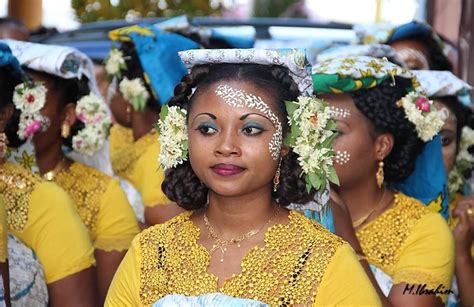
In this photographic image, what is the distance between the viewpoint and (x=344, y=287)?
2.97m

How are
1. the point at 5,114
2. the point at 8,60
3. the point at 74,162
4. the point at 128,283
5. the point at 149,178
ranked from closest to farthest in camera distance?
the point at 128,283 < the point at 8,60 < the point at 5,114 < the point at 74,162 < the point at 149,178

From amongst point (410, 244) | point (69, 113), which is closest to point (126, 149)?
point (69, 113)

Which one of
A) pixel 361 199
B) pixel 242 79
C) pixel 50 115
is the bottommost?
pixel 361 199

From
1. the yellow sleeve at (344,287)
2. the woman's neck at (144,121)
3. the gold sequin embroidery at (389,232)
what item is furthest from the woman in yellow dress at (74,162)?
the yellow sleeve at (344,287)

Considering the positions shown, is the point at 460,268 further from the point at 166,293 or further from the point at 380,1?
the point at 380,1

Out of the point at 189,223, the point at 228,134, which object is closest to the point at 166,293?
the point at 189,223

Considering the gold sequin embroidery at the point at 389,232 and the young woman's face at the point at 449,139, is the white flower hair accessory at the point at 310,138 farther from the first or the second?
the young woman's face at the point at 449,139

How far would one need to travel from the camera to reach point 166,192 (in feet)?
11.2

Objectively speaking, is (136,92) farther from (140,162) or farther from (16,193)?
(16,193)

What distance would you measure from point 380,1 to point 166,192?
11781 mm

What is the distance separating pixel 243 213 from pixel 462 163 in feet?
7.96

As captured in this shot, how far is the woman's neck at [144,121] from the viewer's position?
18.8 feet

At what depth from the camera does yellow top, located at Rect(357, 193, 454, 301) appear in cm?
394

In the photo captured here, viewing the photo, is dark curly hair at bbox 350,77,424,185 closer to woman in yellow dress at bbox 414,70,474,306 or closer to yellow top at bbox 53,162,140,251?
woman in yellow dress at bbox 414,70,474,306
